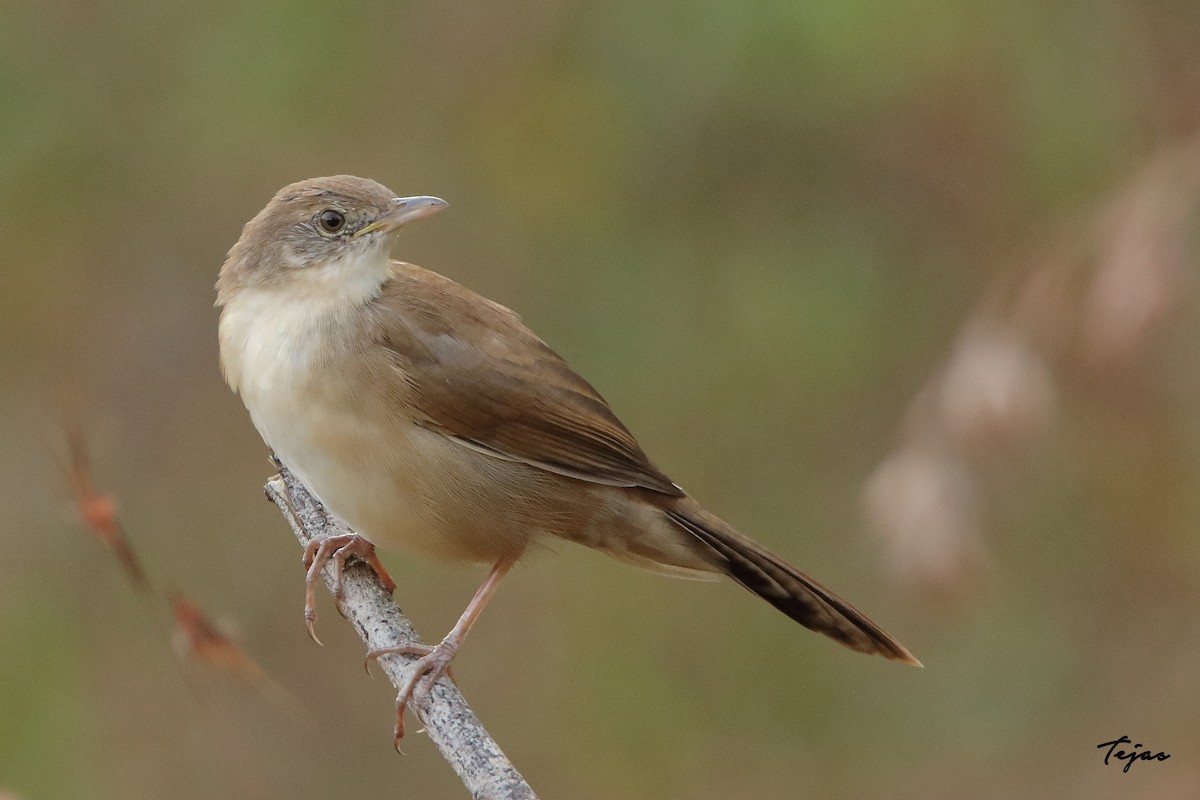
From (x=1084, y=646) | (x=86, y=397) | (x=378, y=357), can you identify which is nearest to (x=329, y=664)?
(x=86, y=397)

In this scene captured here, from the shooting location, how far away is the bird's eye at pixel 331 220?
4.45 meters

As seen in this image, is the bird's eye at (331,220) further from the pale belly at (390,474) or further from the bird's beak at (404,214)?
the pale belly at (390,474)

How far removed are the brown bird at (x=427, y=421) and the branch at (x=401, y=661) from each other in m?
0.09

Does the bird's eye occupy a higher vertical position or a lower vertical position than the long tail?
higher

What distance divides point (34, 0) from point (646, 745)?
4.21 meters

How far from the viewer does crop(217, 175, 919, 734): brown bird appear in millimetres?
4102

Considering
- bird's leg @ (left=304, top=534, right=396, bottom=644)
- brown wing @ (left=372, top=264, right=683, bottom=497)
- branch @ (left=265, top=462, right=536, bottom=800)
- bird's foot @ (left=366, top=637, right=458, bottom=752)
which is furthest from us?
bird's leg @ (left=304, top=534, right=396, bottom=644)

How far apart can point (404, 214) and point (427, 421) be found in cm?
67

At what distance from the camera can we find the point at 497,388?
4344mm

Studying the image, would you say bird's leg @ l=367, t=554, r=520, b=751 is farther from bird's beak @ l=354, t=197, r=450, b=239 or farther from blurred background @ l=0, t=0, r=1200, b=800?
blurred background @ l=0, t=0, r=1200, b=800
